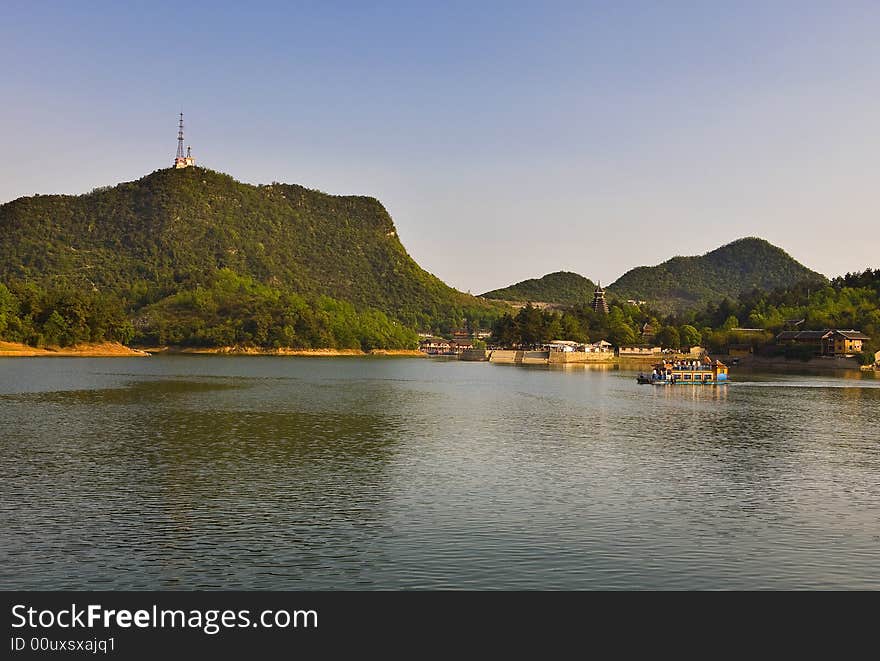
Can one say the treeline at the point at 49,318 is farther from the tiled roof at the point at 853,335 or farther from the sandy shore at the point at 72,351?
the tiled roof at the point at 853,335

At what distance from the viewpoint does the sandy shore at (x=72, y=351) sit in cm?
14950

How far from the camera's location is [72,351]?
6339 inches

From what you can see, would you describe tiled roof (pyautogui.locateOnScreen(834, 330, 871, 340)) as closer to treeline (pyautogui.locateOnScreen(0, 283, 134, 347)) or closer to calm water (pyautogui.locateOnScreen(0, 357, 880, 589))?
calm water (pyautogui.locateOnScreen(0, 357, 880, 589))

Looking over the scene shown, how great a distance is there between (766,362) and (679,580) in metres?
163

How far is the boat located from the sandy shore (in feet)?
360

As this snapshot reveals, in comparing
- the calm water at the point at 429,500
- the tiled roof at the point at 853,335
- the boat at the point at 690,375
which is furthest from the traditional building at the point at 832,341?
the calm water at the point at 429,500

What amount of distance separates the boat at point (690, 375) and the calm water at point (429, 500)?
146 feet

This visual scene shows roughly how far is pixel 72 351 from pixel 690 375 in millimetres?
115831

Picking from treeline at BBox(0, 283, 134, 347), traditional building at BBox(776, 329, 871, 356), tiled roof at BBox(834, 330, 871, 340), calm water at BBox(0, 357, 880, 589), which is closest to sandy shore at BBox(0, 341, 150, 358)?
treeline at BBox(0, 283, 134, 347)

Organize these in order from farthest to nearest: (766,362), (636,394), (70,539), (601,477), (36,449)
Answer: (766,362) → (636,394) → (36,449) → (601,477) → (70,539)

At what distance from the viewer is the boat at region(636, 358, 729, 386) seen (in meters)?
100
